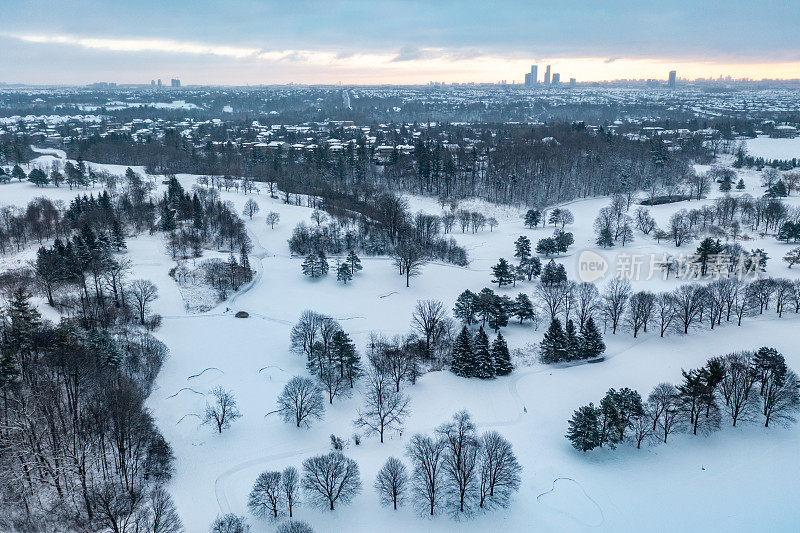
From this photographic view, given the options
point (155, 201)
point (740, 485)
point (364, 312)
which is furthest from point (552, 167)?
point (740, 485)

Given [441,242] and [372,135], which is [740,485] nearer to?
[441,242]

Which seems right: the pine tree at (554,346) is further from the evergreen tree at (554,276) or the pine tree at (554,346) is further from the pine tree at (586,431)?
the evergreen tree at (554,276)

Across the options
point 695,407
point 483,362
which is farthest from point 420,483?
point 695,407

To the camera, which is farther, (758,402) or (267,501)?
(758,402)

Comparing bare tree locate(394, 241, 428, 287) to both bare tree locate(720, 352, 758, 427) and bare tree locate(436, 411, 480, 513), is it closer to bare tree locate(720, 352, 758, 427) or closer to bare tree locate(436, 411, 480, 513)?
bare tree locate(436, 411, 480, 513)

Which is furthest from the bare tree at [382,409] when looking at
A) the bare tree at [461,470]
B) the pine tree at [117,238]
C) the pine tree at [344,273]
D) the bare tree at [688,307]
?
the pine tree at [117,238]

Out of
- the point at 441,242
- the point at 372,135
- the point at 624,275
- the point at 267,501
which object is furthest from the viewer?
the point at 372,135

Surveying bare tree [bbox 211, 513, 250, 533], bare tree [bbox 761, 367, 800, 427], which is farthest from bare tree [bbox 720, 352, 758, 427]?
bare tree [bbox 211, 513, 250, 533]
